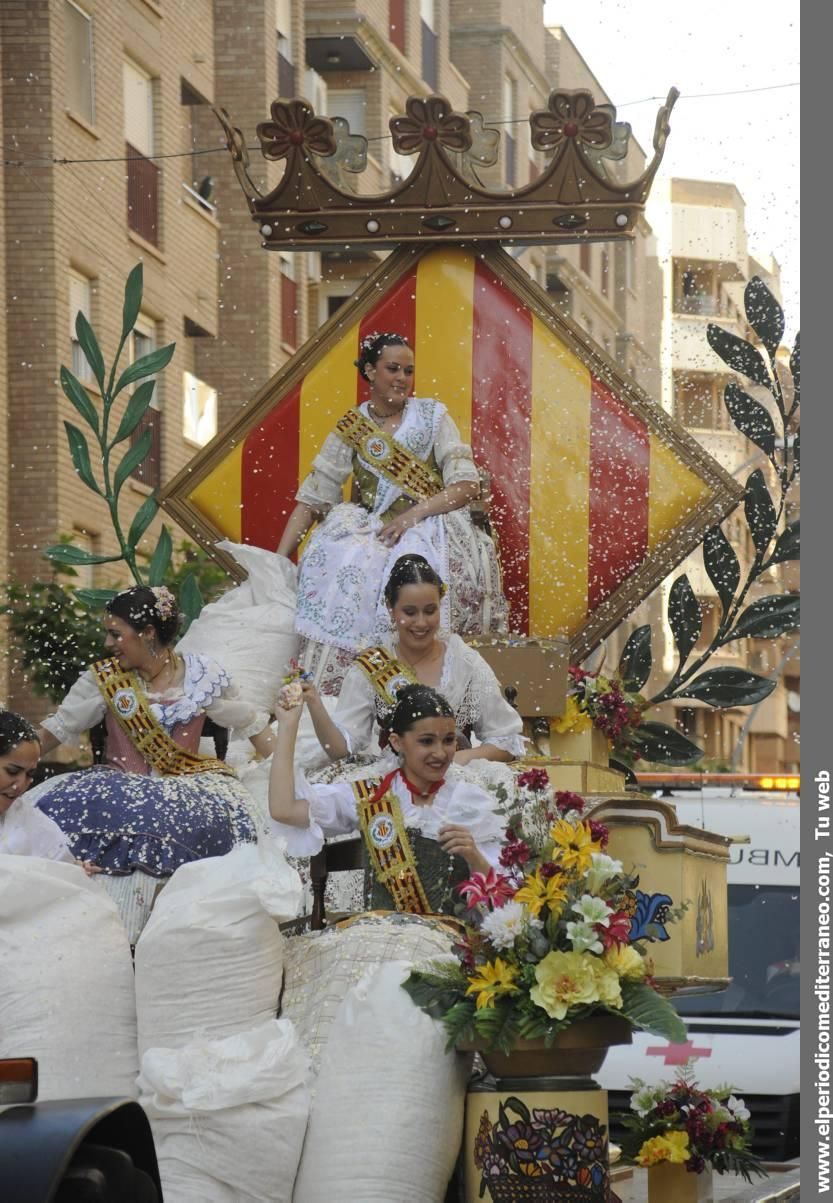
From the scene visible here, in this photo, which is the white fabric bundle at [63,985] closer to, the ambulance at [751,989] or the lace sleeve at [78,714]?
the lace sleeve at [78,714]

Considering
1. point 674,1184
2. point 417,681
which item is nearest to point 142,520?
point 417,681

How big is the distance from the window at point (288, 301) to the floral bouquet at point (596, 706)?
58.1ft

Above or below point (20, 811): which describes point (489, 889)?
below

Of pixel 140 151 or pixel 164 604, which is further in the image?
pixel 140 151

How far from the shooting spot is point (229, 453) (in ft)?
34.7

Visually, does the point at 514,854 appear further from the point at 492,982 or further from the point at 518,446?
the point at 518,446

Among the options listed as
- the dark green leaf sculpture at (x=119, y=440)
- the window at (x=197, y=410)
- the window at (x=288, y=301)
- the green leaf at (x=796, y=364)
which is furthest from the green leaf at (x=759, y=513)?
the window at (x=288, y=301)

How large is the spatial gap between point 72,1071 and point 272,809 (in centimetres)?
91

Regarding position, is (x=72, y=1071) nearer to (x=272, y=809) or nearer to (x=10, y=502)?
(x=272, y=809)

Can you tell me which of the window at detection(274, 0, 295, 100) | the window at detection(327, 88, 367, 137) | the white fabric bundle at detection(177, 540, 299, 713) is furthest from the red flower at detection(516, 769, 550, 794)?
the window at detection(327, 88, 367, 137)

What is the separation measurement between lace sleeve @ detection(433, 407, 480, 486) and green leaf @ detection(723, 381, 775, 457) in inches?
61.0

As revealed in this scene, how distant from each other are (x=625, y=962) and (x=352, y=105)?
23792 mm

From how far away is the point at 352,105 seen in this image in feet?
95.1

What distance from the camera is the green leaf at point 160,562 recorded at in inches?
415
